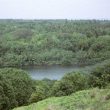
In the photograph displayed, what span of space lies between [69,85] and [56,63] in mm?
46052

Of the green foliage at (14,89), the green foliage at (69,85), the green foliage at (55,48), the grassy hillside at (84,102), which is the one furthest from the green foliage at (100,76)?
the green foliage at (55,48)

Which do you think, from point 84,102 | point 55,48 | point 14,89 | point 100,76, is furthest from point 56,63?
point 84,102

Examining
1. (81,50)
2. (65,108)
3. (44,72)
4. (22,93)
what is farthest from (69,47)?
(65,108)

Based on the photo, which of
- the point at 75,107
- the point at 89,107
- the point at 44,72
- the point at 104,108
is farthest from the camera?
the point at 44,72

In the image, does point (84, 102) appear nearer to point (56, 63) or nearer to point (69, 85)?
point (69, 85)

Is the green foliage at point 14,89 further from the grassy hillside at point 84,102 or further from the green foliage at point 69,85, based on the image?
the grassy hillside at point 84,102

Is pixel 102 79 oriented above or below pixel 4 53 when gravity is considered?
above

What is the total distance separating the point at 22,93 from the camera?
24.9 m

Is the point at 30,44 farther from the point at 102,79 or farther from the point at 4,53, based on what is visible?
the point at 102,79

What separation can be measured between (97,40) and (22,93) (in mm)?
55407

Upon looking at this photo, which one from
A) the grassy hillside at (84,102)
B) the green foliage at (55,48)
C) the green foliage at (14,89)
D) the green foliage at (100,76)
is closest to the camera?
the grassy hillside at (84,102)

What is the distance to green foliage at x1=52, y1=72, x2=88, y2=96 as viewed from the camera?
868 inches

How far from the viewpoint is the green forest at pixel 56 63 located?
14.5 m

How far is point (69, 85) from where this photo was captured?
22203 mm
